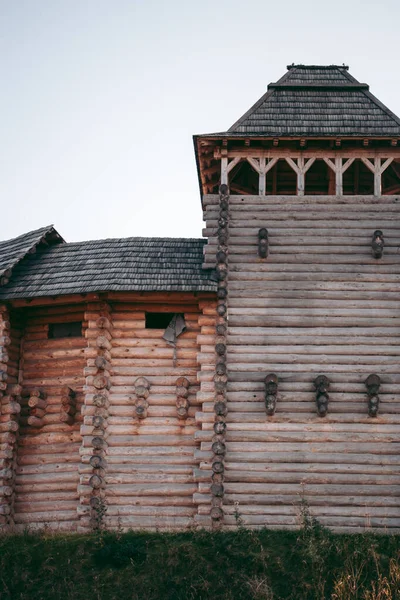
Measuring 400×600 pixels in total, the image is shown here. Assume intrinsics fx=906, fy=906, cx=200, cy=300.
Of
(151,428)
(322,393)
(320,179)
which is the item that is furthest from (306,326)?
(320,179)

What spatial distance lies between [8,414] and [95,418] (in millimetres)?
2365

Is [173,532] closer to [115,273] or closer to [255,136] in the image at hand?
[115,273]

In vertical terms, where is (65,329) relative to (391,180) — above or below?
below

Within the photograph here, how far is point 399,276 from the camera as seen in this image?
22703 millimetres

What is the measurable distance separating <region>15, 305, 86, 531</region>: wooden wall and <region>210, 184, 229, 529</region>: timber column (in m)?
3.57

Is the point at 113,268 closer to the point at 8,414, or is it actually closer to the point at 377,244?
the point at 8,414

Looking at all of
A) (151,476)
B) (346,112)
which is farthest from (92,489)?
(346,112)

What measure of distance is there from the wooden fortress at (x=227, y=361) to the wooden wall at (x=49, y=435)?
0.04 m

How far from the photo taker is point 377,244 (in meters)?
22.7

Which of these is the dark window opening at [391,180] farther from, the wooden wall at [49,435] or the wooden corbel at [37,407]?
the wooden corbel at [37,407]

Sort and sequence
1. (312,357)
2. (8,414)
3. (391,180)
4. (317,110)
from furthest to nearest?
(391,180) < (317,110) < (8,414) < (312,357)

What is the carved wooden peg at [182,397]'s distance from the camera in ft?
73.1

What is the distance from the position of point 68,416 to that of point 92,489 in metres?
2.04

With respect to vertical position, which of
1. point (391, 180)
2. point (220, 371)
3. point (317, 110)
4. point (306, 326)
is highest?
point (317, 110)
